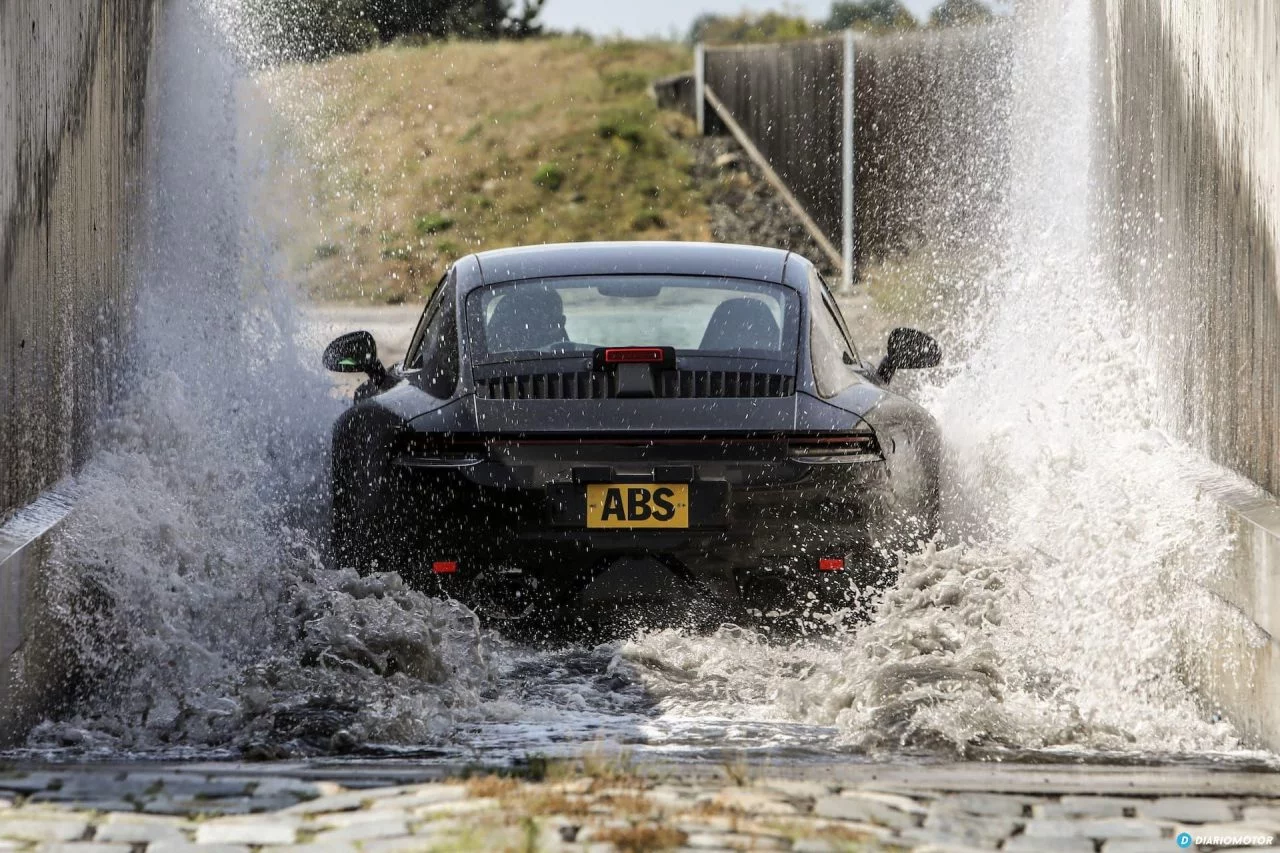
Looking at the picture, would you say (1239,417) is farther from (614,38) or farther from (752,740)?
(614,38)

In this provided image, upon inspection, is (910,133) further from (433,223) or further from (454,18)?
(454,18)

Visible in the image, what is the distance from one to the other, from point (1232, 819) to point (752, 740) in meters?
1.63

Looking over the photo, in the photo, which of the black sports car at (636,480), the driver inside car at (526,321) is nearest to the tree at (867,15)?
the driver inside car at (526,321)

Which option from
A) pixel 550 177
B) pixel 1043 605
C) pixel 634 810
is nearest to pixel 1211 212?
pixel 1043 605

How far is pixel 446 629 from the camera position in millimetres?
7055

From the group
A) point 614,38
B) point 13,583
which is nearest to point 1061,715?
point 13,583

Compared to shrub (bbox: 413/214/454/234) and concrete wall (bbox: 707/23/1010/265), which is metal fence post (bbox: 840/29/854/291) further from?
shrub (bbox: 413/214/454/234)

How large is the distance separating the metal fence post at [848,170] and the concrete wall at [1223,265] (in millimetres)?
19000

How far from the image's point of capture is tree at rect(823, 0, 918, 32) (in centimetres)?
4731

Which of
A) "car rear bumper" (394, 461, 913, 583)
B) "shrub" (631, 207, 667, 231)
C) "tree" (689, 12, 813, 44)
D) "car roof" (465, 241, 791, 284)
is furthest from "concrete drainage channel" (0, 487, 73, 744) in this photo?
"tree" (689, 12, 813, 44)

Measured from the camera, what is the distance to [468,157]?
131ft

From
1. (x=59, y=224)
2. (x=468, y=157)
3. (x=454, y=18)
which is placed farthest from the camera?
(x=454, y=18)

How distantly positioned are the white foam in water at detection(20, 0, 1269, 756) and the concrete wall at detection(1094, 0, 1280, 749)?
0.72 ft

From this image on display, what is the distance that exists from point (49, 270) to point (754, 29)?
45.0 m
